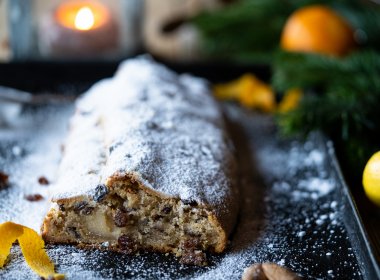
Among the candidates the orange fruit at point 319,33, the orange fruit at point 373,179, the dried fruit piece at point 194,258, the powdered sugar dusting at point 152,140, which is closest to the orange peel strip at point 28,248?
the powdered sugar dusting at point 152,140

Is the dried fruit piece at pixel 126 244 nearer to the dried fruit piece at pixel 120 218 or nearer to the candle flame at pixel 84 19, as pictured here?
the dried fruit piece at pixel 120 218

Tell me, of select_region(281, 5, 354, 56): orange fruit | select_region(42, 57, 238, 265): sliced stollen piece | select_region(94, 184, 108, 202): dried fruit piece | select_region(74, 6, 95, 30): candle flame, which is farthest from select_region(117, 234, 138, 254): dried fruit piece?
select_region(74, 6, 95, 30): candle flame

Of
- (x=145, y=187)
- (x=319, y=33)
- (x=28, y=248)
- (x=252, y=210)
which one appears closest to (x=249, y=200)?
(x=252, y=210)

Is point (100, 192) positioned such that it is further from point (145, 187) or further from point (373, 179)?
point (373, 179)

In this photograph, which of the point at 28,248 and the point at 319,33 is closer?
the point at 28,248

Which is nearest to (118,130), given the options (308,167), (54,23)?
(308,167)

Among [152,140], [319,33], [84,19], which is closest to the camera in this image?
[152,140]

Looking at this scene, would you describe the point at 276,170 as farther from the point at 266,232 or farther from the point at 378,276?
the point at 378,276
